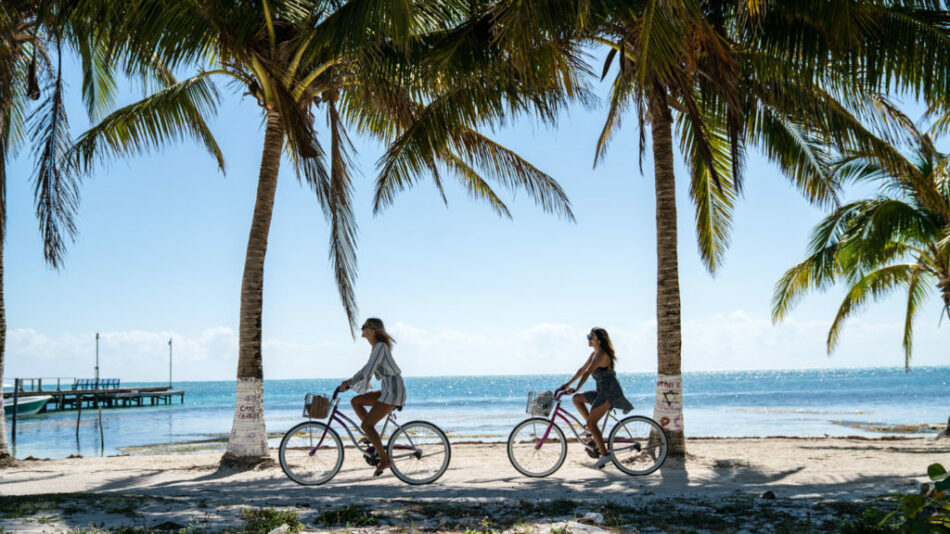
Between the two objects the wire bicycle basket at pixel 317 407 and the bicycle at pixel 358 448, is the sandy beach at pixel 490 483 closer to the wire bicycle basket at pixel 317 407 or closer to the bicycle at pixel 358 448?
the bicycle at pixel 358 448

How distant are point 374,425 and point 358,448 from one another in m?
0.58

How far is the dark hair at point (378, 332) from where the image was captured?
8047mm

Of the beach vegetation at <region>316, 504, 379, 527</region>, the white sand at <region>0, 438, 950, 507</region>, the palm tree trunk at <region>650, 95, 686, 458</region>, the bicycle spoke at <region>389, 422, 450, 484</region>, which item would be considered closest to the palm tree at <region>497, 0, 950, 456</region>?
the palm tree trunk at <region>650, 95, 686, 458</region>

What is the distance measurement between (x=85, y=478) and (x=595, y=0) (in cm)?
891

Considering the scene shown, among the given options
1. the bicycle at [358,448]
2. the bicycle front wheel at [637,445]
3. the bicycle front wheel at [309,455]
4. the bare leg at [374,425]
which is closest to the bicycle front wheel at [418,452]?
the bicycle at [358,448]

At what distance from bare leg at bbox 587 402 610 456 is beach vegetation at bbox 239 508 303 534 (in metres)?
3.72

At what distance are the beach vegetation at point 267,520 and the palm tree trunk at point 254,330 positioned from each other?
14.3 ft

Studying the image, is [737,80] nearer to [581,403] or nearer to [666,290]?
[666,290]


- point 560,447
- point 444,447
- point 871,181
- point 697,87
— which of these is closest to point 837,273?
point 871,181

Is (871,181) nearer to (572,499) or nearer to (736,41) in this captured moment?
(736,41)

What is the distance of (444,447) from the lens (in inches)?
330

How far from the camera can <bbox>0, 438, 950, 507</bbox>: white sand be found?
741cm

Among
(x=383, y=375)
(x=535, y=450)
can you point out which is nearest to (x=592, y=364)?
(x=535, y=450)

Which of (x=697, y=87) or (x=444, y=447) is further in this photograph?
(x=697, y=87)
